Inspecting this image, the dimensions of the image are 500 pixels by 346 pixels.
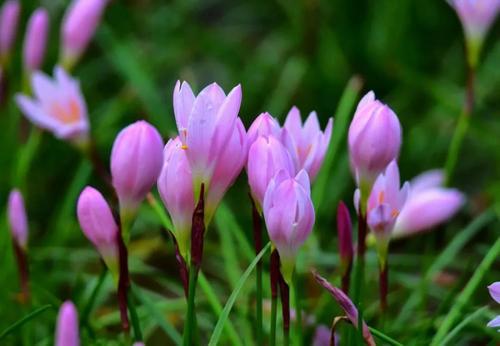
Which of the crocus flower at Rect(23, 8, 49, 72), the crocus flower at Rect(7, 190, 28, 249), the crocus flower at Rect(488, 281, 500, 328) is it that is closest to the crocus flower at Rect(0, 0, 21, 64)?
the crocus flower at Rect(23, 8, 49, 72)

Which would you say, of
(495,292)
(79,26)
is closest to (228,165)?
(495,292)

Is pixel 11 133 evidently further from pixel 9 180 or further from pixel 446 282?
pixel 446 282

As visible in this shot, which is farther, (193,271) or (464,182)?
(464,182)

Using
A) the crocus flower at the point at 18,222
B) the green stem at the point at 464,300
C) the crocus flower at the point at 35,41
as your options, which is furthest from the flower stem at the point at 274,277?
the crocus flower at the point at 35,41

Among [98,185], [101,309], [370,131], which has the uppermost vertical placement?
[370,131]

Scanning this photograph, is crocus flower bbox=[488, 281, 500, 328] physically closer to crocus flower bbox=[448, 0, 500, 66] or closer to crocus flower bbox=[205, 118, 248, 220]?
crocus flower bbox=[205, 118, 248, 220]

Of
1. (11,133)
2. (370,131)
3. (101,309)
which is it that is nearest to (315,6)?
(11,133)

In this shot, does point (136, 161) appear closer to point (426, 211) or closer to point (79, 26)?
point (426, 211)

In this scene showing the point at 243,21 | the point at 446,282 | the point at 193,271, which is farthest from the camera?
the point at 243,21
